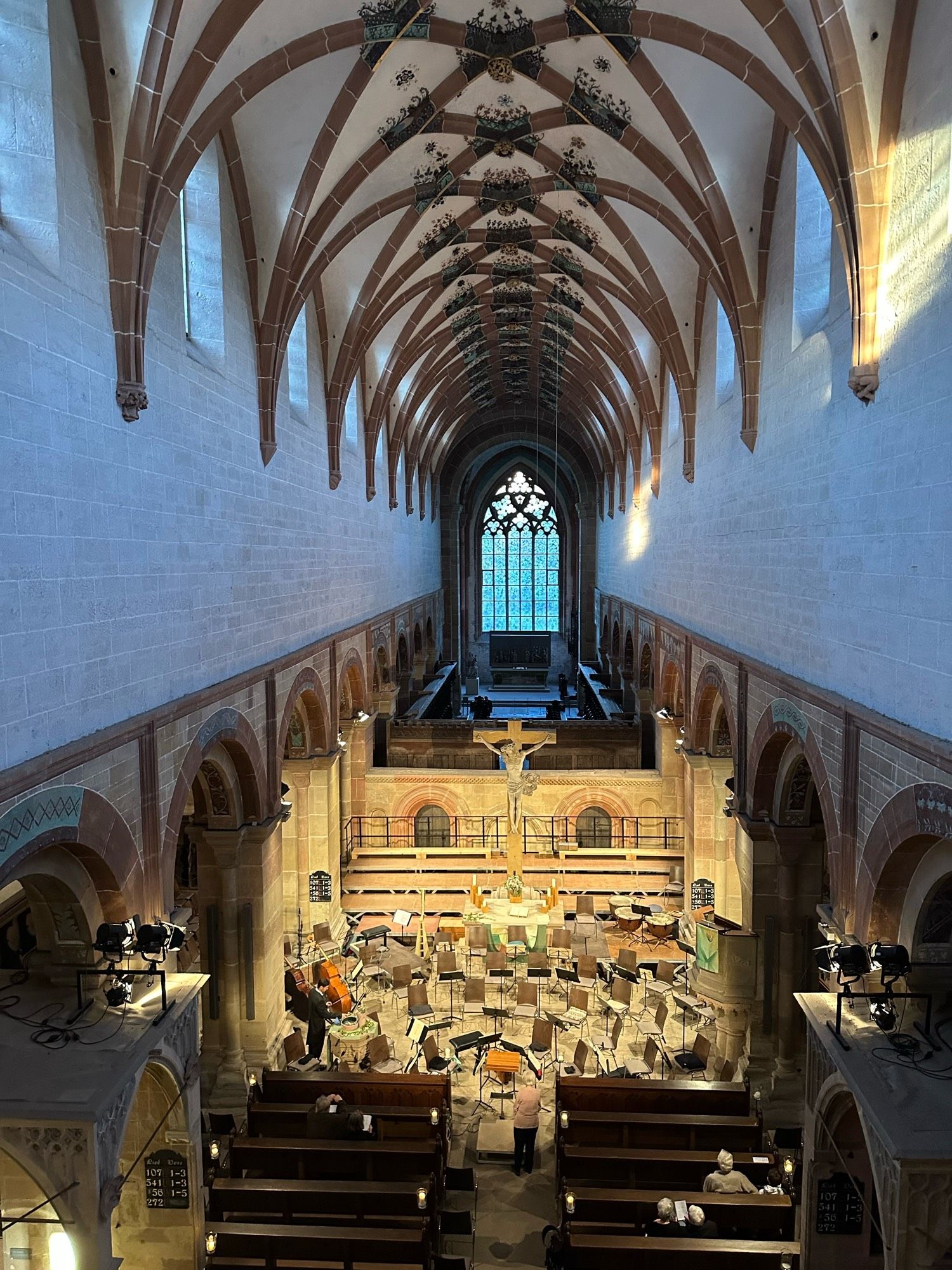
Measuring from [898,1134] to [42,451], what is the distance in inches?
310

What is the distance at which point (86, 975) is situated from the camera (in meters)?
8.53

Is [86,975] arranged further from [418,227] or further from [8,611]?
[418,227]

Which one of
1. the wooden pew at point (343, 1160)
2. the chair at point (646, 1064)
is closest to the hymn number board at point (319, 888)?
the chair at point (646, 1064)

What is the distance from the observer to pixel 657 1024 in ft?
49.6

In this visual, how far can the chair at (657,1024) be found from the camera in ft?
49.0

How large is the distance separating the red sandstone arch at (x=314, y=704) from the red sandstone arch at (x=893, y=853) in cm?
931

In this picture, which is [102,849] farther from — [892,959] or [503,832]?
[503,832]

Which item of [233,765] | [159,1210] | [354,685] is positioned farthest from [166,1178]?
[354,685]

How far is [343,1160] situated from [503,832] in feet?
43.2

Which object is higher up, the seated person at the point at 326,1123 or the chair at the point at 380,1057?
the seated person at the point at 326,1123

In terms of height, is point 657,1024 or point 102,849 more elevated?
point 102,849

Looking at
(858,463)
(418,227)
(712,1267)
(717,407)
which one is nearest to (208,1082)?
(712,1267)

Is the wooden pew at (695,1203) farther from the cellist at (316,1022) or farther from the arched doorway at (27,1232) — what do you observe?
the cellist at (316,1022)

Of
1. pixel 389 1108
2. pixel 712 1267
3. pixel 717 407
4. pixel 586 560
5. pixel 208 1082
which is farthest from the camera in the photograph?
pixel 586 560
